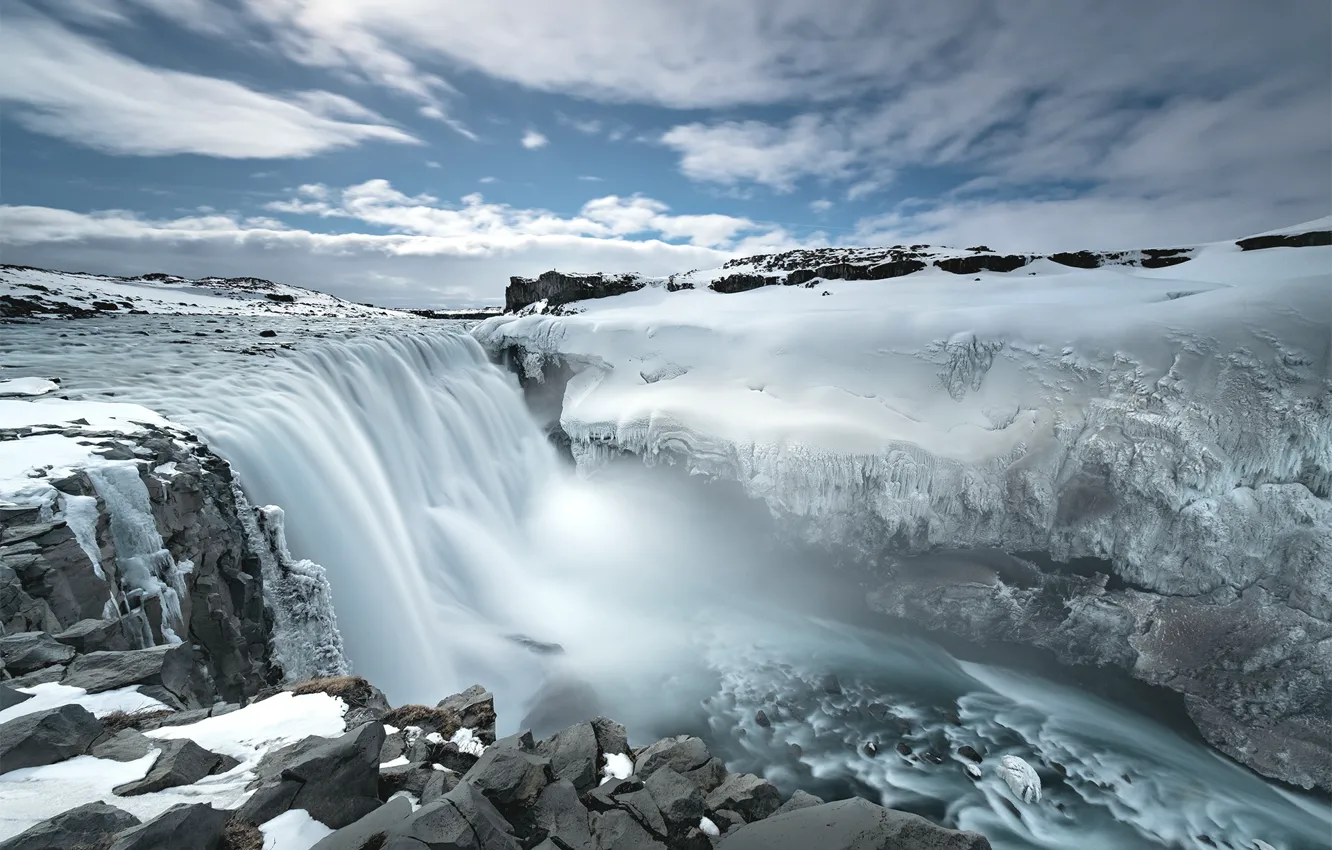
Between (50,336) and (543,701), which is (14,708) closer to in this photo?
(543,701)

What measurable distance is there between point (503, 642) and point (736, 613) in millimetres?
6297

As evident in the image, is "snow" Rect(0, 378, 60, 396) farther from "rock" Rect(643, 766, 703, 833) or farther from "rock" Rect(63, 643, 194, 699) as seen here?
"rock" Rect(643, 766, 703, 833)

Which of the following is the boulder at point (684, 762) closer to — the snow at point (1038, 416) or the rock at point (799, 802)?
the rock at point (799, 802)

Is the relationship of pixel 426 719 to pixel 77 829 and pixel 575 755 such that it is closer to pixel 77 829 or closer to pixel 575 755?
pixel 575 755

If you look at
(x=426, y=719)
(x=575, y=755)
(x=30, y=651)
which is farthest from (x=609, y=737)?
(x=30, y=651)

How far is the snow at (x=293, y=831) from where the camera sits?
3.69 metres

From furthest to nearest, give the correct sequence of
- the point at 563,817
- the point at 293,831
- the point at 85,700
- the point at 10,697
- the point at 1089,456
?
1. the point at 1089,456
2. the point at 85,700
3. the point at 563,817
4. the point at 10,697
5. the point at 293,831

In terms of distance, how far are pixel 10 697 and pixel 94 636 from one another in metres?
1.22

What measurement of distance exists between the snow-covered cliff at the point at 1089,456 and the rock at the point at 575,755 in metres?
9.82

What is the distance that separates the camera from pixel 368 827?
3865mm

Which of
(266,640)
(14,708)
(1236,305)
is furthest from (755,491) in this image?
(14,708)

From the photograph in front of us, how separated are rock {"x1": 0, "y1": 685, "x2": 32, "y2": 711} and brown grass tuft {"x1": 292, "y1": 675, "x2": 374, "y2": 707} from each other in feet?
6.40

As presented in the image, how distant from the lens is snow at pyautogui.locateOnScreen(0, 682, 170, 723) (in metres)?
4.49

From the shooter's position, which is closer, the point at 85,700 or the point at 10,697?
the point at 10,697
